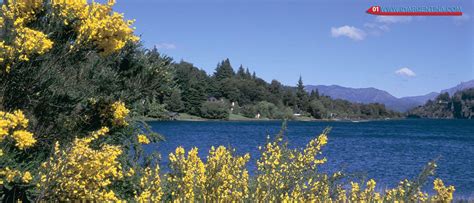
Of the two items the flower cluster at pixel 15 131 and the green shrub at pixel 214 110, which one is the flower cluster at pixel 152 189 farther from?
the green shrub at pixel 214 110

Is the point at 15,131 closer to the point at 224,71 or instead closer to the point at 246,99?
the point at 246,99

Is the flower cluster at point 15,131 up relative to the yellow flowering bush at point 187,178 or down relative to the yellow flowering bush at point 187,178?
up

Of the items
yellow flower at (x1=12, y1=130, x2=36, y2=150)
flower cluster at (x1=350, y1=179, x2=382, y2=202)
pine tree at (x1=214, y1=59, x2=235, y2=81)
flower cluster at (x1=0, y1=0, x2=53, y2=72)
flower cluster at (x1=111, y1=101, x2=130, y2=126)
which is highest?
pine tree at (x1=214, y1=59, x2=235, y2=81)

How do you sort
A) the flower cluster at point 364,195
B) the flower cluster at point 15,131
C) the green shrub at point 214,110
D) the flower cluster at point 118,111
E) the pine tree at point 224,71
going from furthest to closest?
the pine tree at point 224,71
the green shrub at point 214,110
the flower cluster at point 118,111
the flower cluster at point 15,131
the flower cluster at point 364,195

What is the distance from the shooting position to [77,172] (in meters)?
5.77

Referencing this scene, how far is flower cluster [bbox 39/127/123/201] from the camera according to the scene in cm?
529

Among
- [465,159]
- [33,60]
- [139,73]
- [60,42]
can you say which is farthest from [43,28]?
[465,159]

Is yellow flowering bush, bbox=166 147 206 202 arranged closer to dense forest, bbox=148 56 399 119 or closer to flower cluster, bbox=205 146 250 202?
flower cluster, bbox=205 146 250 202

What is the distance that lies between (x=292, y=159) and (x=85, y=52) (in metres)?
3.87

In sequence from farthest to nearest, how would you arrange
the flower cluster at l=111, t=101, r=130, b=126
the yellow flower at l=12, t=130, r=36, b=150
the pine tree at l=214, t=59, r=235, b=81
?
the pine tree at l=214, t=59, r=235, b=81 < the flower cluster at l=111, t=101, r=130, b=126 < the yellow flower at l=12, t=130, r=36, b=150

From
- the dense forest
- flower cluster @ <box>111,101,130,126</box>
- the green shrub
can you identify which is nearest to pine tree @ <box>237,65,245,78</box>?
the dense forest

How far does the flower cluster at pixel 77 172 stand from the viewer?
5289mm

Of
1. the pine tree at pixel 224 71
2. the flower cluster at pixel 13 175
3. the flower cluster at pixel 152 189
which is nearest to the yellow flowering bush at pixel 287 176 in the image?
the flower cluster at pixel 152 189

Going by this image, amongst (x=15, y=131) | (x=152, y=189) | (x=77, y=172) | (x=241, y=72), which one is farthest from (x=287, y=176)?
(x=241, y=72)
